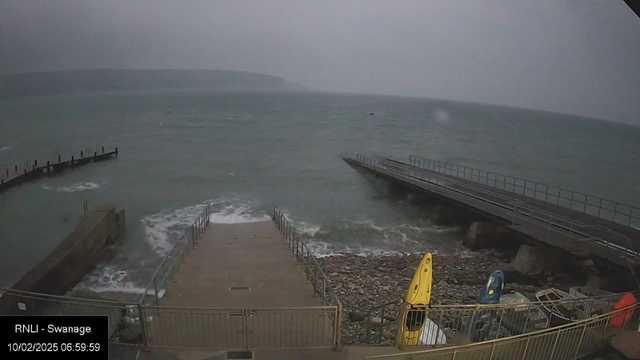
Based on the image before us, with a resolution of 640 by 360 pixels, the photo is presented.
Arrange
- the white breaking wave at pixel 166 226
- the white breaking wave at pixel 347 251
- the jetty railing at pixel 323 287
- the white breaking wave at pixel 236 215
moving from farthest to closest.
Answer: the white breaking wave at pixel 236 215 → the white breaking wave at pixel 166 226 → the white breaking wave at pixel 347 251 → the jetty railing at pixel 323 287

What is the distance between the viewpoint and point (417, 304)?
5.08m

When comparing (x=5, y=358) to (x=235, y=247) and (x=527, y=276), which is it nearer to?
(x=235, y=247)

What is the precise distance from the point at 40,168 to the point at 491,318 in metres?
30.9

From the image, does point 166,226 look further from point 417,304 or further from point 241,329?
point 417,304

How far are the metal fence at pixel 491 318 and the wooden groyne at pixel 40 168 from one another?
25.9m

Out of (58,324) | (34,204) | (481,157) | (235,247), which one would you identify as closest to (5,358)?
(58,324)

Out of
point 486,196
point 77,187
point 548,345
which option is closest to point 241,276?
point 548,345

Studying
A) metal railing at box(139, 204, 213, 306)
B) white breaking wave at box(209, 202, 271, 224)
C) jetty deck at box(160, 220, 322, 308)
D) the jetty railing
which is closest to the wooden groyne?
white breaking wave at box(209, 202, 271, 224)

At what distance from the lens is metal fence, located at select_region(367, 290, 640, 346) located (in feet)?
16.8

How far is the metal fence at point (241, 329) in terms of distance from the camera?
5160 mm

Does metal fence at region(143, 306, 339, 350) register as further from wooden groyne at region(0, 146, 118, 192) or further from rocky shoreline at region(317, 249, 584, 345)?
wooden groyne at region(0, 146, 118, 192)

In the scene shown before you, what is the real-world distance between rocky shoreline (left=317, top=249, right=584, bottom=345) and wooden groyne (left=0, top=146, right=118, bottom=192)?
21.4 m

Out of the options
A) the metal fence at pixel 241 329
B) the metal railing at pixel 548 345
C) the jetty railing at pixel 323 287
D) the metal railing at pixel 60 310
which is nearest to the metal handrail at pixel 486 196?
the metal railing at pixel 548 345

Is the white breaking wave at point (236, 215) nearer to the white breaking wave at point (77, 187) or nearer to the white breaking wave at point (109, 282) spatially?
the white breaking wave at point (109, 282)
